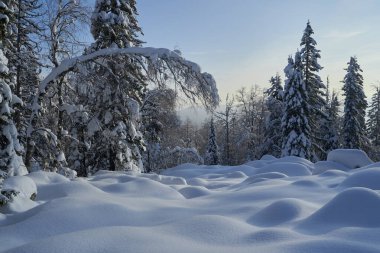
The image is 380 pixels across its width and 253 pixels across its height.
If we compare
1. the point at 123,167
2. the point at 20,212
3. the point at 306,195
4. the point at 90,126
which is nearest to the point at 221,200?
the point at 306,195

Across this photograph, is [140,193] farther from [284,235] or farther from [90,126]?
[90,126]

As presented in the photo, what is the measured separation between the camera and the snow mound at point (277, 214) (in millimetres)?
4133

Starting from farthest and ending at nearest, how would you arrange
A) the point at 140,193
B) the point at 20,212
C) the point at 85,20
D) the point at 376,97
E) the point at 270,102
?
1. the point at 376,97
2. the point at 270,102
3. the point at 85,20
4. the point at 140,193
5. the point at 20,212

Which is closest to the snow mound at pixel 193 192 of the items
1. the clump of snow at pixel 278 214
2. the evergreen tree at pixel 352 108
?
the clump of snow at pixel 278 214

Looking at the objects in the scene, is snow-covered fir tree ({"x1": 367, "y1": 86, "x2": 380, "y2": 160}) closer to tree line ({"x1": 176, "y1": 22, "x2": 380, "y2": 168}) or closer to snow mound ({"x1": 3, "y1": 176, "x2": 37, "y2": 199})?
tree line ({"x1": 176, "y1": 22, "x2": 380, "y2": 168})

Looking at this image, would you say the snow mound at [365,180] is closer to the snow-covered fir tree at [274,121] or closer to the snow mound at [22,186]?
the snow mound at [22,186]

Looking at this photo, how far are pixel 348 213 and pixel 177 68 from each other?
388 cm

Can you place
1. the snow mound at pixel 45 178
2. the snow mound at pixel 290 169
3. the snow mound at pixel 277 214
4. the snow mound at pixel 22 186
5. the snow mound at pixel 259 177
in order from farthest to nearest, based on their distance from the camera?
1. the snow mound at pixel 290 169
2. the snow mound at pixel 259 177
3. the snow mound at pixel 45 178
4. the snow mound at pixel 22 186
5. the snow mound at pixel 277 214

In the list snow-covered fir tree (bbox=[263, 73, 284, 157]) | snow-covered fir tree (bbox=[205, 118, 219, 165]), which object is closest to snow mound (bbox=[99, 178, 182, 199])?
snow-covered fir tree (bbox=[263, 73, 284, 157])

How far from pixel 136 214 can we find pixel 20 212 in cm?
149

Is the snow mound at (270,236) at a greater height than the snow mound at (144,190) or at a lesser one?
lesser

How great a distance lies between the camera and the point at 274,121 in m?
32.4

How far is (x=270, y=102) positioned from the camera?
32344 millimetres

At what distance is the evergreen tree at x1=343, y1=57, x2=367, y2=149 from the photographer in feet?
111
